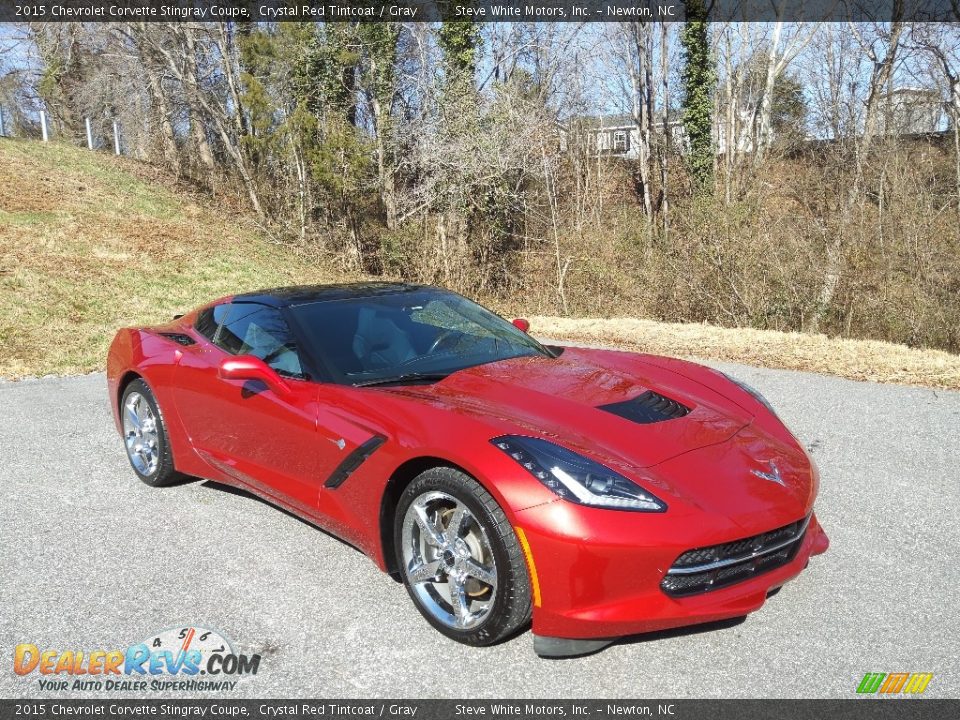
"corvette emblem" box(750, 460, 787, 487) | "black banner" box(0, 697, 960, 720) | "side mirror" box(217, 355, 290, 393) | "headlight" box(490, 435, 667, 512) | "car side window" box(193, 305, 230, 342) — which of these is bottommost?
"black banner" box(0, 697, 960, 720)

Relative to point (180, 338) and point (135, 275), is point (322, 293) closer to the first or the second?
point (180, 338)

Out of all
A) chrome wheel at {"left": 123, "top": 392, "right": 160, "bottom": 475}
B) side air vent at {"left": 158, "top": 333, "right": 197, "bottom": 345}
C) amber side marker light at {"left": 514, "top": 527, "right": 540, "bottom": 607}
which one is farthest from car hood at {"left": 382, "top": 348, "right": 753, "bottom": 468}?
chrome wheel at {"left": 123, "top": 392, "right": 160, "bottom": 475}

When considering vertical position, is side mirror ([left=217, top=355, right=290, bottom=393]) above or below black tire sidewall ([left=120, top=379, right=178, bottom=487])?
above

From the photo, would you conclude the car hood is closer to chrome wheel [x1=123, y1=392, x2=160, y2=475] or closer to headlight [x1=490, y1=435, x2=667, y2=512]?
headlight [x1=490, y1=435, x2=667, y2=512]

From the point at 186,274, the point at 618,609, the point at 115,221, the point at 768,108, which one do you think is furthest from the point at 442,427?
the point at 768,108

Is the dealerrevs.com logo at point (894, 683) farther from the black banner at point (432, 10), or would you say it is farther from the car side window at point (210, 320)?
the black banner at point (432, 10)

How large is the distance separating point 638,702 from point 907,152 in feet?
67.7

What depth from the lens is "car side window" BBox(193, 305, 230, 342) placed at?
4.65 meters

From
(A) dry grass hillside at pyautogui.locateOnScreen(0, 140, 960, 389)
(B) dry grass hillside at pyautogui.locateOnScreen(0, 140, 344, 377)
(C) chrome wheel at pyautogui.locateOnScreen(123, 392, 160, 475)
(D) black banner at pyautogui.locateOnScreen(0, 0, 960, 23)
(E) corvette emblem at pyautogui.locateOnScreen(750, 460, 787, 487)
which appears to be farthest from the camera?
(D) black banner at pyautogui.locateOnScreen(0, 0, 960, 23)

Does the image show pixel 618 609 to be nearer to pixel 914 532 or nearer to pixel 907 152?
pixel 914 532

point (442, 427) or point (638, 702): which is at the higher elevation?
point (442, 427)

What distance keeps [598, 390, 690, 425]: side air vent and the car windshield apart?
2.75 ft

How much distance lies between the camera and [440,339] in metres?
4.12

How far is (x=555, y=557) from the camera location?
2553mm
